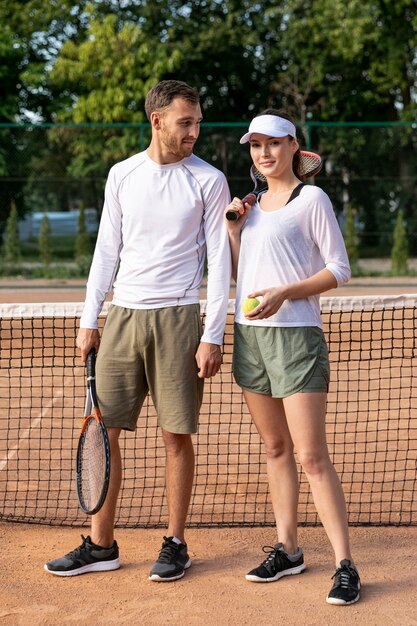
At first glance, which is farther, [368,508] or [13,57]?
[13,57]

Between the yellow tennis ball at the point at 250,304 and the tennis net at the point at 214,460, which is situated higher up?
the yellow tennis ball at the point at 250,304

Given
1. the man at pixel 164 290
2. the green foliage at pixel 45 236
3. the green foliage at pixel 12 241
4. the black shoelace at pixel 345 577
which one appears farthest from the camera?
the green foliage at pixel 45 236

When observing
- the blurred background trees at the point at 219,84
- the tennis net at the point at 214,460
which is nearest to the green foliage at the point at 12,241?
the blurred background trees at the point at 219,84

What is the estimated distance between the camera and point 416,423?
6789 millimetres

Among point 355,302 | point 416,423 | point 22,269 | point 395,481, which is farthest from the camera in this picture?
point 22,269

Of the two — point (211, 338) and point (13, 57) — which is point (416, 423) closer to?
point (211, 338)

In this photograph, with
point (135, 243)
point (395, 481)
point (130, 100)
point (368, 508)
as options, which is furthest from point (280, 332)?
point (130, 100)

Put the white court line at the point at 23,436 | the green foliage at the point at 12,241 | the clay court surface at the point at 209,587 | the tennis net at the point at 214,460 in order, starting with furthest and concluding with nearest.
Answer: the green foliage at the point at 12,241 < the white court line at the point at 23,436 < the tennis net at the point at 214,460 < the clay court surface at the point at 209,587

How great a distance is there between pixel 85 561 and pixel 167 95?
1834 millimetres

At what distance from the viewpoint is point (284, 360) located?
3.60 m

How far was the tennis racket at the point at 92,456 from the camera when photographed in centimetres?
363

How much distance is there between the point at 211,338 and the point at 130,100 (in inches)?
773

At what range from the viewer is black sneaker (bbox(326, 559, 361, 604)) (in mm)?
3568

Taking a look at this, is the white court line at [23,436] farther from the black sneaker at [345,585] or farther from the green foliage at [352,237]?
the green foliage at [352,237]
